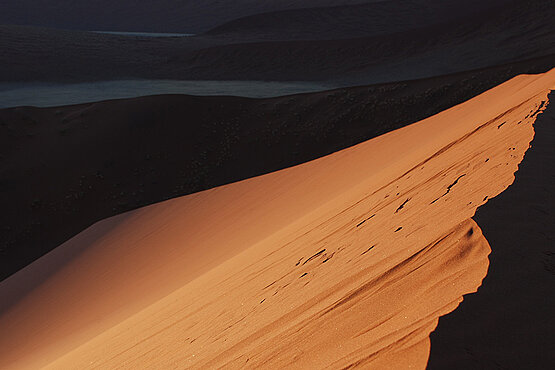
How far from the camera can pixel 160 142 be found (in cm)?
1466

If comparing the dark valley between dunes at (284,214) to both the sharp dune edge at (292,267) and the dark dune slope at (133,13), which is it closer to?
the sharp dune edge at (292,267)

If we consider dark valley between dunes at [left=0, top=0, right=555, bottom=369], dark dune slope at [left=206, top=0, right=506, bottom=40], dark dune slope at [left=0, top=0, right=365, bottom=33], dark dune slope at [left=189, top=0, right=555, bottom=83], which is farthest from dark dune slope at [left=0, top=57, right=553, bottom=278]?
dark dune slope at [left=0, top=0, right=365, bottom=33]

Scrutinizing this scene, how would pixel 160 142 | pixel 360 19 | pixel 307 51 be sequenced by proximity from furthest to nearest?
pixel 360 19
pixel 307 51
pixel 160 142

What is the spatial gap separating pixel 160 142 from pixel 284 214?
778 centimetres

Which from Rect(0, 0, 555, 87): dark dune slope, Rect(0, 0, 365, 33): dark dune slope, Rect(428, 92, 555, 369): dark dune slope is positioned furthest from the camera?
Rect(0, 0, 365, 33): dark dune slope

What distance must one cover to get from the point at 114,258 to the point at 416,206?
5892 millimetres

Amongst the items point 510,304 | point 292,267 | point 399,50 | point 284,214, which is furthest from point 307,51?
point 510,304

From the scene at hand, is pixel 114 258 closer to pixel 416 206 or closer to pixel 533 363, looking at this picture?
pixel 416 206

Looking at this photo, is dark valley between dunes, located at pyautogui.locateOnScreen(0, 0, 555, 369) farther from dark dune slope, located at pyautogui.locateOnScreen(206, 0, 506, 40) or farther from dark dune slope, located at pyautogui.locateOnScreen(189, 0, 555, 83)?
dark dune slope, located at pyautogui.locateOnScreen(206, 0, 506, 40)

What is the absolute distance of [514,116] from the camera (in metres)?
6.27

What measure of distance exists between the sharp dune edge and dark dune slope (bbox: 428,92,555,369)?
0.08 m

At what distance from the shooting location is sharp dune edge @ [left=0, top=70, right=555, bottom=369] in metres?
2.76

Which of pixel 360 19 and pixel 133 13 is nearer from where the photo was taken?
pixel 360 19

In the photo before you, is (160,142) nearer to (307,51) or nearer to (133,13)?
(307,51)
